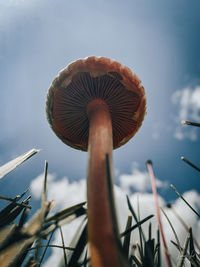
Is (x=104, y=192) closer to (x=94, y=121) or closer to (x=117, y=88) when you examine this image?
(x=94, y=121)

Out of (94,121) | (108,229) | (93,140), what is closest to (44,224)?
(108,229)

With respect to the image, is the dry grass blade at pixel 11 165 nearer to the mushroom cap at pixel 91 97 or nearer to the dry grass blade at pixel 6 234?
the dry grass blade at pixel 6 234

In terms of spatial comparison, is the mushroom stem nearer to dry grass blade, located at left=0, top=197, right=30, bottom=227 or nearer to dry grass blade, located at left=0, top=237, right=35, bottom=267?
dry grass blade, located at left=0, top=237, right=35, bottom=267

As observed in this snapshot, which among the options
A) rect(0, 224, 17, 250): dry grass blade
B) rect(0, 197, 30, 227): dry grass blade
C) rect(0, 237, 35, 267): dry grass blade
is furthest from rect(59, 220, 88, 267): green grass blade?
rect(0, 197, 30, 227): dry grass blade

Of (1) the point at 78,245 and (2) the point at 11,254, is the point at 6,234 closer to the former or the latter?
(2) the point at 11,254

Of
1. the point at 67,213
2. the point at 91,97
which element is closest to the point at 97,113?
the point at 91,97
